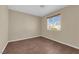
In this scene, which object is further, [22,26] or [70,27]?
[22,26]

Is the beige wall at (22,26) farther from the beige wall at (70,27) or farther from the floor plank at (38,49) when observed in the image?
the beige wall at (70,27)

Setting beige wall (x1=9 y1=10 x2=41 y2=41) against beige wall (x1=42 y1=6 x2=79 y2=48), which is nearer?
beige wall (x1=42 y1=6 x2=79 y2=48)

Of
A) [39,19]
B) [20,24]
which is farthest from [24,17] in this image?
[39,19]

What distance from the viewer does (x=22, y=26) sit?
15.4 feet

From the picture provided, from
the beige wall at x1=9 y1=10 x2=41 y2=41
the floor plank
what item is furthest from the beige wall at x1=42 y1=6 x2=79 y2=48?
the beige wall at x1=9 y1=10 x2=41 y2=41

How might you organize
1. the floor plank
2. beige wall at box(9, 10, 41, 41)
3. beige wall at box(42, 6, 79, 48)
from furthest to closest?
beige wall at box(9, 10, 41, 41) < beige wall at box(42, 6, 79, 48) < the floor plank

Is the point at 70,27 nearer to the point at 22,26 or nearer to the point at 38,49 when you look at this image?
the point at 38,49

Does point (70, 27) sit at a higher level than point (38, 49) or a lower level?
higher

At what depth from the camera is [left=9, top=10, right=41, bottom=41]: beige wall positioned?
4074mm

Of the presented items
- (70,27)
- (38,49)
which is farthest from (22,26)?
(70,27)

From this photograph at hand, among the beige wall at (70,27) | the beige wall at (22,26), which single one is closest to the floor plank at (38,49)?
the beige wall at (70,27)

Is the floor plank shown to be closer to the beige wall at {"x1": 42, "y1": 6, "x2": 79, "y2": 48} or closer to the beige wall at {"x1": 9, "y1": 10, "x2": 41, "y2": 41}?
the beige wall at {"x1": 42, "y1": 6, "x2": 79, "y2": 48}

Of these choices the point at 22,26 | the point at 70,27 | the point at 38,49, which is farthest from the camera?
the point at 22,26

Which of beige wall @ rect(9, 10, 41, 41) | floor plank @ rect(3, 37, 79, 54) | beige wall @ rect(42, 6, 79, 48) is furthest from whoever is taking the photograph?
beige wall @ rect(9, 10, 41, 41)
